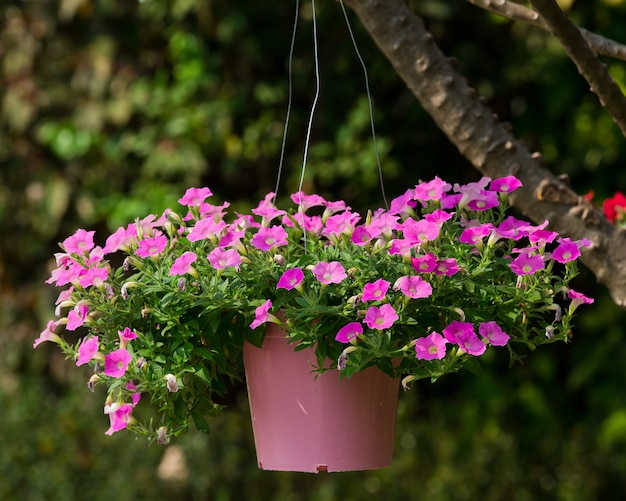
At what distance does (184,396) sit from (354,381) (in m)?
0.25

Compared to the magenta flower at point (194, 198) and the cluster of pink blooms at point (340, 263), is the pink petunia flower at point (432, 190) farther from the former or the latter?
the magenta flower at point (194, 198)

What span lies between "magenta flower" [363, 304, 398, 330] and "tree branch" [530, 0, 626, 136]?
524 millimetres

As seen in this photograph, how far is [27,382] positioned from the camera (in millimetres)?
3766

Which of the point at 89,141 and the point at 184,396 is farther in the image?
the point at 89,141

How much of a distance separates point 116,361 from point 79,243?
0.20 meters

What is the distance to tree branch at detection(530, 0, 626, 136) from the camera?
147cm

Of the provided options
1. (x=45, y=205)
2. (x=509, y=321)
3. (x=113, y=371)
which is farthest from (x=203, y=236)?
(x=45, y=205)

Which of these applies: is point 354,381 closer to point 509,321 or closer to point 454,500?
point 509,321

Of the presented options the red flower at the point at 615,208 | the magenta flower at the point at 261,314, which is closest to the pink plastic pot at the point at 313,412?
the magenta flower at the point at 261,314

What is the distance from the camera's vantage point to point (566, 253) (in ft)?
4.42

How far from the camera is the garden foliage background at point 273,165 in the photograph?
3328 millimetres

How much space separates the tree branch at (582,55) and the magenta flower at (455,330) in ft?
1.59

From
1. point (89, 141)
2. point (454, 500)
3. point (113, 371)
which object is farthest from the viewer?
point (89, 141)

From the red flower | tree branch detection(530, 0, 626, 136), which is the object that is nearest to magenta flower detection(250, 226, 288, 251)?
tree branch detection(530, 0, 626, 136)
